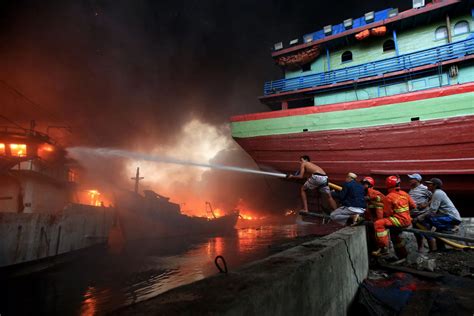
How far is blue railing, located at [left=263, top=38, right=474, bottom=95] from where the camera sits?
10809 millimetres

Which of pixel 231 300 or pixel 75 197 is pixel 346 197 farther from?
pixel 75 197

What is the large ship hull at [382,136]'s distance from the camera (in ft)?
29.5

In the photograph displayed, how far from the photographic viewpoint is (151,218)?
24.3m

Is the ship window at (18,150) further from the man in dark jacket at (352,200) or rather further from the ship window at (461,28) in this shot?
the ship window at (461,28)

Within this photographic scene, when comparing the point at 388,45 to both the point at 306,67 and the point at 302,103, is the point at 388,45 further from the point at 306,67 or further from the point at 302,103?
the point at 302,103

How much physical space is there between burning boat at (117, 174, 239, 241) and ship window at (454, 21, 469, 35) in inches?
953

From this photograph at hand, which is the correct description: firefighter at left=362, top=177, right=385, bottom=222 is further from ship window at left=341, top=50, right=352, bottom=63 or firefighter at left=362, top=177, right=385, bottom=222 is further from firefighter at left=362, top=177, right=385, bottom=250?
ship window at left=341, top=50, right=352, bottom=63

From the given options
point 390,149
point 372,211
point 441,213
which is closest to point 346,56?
point 390,149

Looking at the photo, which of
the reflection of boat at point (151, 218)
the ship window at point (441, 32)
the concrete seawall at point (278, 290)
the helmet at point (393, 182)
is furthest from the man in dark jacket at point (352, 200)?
the reflection of boat at point (151, 218)

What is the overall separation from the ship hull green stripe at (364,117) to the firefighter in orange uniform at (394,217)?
564cm

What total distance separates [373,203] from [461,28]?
1172 cm

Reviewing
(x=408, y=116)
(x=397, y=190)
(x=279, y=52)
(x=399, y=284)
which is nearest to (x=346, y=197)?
Answer: (x=397, y=190)

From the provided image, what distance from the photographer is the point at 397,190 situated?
538 cm

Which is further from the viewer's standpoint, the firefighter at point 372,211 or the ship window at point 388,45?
the ship window at point 388,45
